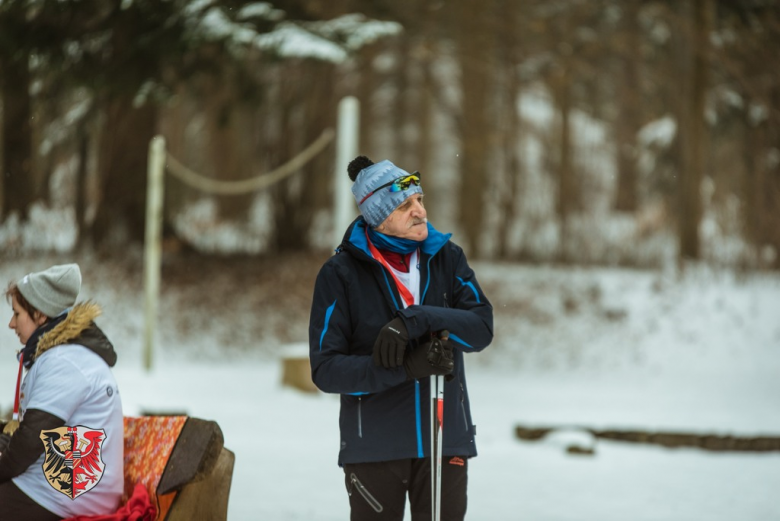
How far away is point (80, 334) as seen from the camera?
3301 millimetres

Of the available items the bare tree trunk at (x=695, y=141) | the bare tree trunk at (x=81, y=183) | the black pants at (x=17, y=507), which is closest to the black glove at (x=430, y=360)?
the black pants at (x=17, y=507)

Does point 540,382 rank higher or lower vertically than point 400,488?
lower

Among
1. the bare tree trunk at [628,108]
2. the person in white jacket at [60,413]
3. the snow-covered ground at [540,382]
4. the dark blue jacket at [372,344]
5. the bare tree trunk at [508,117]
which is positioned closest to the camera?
the dark blue jacket at [372,344]

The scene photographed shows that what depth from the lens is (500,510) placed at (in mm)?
6270

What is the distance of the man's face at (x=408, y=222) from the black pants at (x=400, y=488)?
0.71 meters

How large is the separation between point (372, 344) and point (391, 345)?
0.25 m

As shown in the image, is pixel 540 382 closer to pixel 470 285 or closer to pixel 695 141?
pixel 695 141

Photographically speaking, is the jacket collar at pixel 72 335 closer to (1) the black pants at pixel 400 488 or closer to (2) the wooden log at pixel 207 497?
(2) the wooden log at pixel 207 497

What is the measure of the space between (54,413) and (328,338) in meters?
0.90

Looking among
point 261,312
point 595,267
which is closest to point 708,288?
point 595,267

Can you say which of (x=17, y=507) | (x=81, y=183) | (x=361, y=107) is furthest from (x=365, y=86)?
(x=17, y=507)

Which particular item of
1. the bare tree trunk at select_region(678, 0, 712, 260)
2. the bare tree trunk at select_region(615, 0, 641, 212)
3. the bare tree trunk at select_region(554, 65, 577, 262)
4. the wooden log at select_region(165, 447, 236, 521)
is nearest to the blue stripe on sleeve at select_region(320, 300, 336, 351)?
the wooden log at select_region(165, 447, 236, 521)

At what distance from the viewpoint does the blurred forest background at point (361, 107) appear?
12672 mm

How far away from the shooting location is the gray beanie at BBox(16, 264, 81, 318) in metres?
3.28
